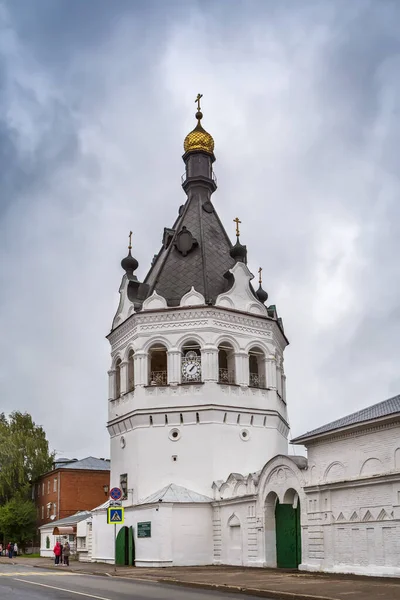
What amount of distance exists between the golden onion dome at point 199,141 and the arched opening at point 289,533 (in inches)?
809

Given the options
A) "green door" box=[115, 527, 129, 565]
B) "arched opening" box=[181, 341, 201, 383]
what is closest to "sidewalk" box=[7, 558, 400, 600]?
"green door" box=[115, 527, 129, 565]

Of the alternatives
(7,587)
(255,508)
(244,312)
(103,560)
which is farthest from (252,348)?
(7,587)

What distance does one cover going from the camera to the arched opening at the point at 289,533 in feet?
79.3

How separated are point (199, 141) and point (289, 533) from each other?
71.4 feet

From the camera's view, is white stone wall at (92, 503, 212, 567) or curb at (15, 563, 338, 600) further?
white stone wall at (92, 503, 212, 567)

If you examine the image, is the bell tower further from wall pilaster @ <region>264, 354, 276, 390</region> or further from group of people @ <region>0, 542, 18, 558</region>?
group of people @ <region>0, 542, 18, 558</region>

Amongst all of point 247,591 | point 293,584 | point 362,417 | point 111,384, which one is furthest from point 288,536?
point 111,384

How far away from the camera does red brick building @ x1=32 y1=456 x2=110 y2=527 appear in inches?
2028

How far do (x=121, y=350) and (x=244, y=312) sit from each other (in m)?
6.07

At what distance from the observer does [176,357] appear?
1249 inches

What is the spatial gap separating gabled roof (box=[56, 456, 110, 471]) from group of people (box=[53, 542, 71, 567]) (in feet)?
66.6

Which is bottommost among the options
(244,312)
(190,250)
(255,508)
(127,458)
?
(255,508)

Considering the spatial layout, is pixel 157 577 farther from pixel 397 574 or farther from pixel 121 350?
pixel 121 350

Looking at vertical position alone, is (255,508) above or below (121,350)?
below
